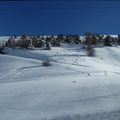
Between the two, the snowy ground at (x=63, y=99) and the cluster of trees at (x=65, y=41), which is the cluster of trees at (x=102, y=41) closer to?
the cluster of trees at (x=65, y=41)

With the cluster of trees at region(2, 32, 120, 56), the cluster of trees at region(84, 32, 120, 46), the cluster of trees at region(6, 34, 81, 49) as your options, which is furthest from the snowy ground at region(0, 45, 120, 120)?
the cluster of trees at region(84, 32, 120, 46)

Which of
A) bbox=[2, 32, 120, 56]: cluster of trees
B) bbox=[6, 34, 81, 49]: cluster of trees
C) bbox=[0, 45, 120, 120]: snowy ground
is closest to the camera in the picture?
bbox=[0, 45, 120, 120]: snowy ground

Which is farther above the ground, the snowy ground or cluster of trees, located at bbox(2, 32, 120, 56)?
cluster of trees, located at bbox(2, 32, 120, 56)

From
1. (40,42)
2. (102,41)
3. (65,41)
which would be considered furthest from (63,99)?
(65,41)

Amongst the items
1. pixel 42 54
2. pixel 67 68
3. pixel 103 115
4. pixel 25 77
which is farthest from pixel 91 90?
pixel 42 54

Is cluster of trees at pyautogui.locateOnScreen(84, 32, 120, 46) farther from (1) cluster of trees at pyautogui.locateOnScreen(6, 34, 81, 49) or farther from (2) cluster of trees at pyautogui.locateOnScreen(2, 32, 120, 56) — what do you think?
(1) cluster of trees at pyautogui.locateOnScreen(6, 34, 81, 49)

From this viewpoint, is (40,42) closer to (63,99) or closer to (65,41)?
(65,41)

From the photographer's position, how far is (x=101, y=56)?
6856cm

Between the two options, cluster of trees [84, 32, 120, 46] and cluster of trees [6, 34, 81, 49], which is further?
cluster of trees [84, 32, 120, 46]

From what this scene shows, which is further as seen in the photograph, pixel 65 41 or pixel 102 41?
pixel 65 41

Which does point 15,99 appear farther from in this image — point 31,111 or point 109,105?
point 109,105

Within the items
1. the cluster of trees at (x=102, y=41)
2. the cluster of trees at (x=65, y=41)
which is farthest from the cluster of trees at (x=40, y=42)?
the cluster of trees at (x=102, y=41)

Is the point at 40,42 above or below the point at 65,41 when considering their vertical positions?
above

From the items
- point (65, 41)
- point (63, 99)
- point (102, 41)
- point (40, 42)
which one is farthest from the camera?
point (65, 41)
